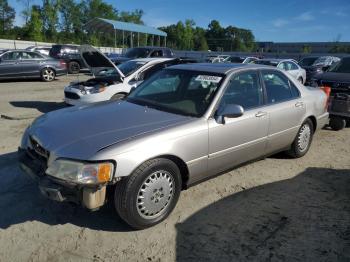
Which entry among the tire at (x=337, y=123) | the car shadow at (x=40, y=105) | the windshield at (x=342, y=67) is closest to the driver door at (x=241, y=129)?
the tire at (x=337, y=123)

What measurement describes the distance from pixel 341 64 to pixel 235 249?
25.3ft

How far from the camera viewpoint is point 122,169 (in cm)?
325

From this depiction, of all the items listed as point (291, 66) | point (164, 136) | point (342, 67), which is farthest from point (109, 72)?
point (291, 66)

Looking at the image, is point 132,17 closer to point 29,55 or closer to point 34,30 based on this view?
point 34,30

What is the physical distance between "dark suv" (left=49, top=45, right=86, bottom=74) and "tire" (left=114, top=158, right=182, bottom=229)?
65.9ft

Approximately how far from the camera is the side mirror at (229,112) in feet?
13.1

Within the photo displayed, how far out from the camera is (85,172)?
124 inches

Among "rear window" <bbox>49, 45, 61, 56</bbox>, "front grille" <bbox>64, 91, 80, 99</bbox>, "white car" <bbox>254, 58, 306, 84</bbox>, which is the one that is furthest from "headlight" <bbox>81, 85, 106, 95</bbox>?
"rear window" <bbox>49, 45, 61, 56</bbox>

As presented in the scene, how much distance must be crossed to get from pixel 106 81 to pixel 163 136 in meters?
5.38

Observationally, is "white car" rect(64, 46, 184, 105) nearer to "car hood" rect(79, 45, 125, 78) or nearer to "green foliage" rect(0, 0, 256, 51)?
"car hood" rect(79, 45, 125, 78)

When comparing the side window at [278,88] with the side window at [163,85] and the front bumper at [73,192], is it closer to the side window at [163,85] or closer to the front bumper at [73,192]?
the side window at [163,85]

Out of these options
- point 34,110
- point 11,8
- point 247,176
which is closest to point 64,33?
point 11,8

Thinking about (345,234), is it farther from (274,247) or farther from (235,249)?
(235,249)

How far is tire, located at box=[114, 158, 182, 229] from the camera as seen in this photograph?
3334 mm
